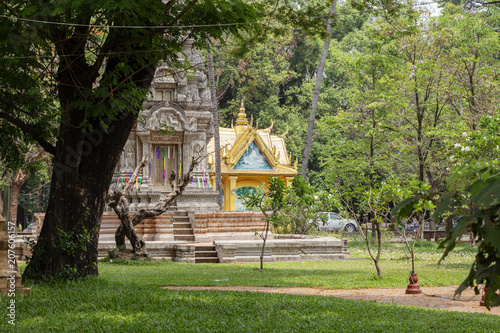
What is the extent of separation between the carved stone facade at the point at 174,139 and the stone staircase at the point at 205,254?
4.96m

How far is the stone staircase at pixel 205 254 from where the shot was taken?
53.5 feet

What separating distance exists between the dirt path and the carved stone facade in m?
11.9

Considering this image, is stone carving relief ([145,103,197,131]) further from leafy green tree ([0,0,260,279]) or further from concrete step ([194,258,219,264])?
leafy green tree ([0,0,260,279])

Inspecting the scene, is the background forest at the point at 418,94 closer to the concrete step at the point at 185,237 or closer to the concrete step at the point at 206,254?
the concrete step at the point at 206,254

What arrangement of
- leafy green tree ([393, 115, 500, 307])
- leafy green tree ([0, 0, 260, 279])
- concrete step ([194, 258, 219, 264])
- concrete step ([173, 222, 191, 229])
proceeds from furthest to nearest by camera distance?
1. concrete step ([173, 222, 191, 229])
2. concrete step ([194, 258, 219, 264])
3. leafy green tree ([0, 0, 260, 279])
4. leafy green tree ([393, 115, 500, 307])

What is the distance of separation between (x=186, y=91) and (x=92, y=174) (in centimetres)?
1470

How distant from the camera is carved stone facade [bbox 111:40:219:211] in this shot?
22125mm

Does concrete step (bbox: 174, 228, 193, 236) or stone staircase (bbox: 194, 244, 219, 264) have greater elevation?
concrete step (bbox: 174, 228, 193, 236)

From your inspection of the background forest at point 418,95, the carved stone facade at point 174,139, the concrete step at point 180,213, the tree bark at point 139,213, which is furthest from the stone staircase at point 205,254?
the carved stone facade at point 174,139

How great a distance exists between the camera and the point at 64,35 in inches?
326

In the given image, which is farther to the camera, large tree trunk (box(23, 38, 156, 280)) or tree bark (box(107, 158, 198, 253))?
tree bark (box(107, 158, 198, 253))

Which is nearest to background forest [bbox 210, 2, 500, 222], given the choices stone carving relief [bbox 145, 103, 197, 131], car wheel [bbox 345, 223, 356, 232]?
stone carving relief [bbox 145, 103, 197, 131]

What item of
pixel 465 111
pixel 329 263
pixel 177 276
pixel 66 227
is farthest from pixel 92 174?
pixel 465 111

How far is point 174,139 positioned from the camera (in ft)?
75.5
